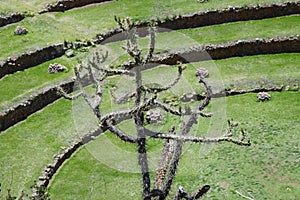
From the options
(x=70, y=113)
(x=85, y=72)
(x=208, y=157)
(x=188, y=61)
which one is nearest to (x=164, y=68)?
(x=188, y=61)

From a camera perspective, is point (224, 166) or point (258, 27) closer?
point (224, 166)

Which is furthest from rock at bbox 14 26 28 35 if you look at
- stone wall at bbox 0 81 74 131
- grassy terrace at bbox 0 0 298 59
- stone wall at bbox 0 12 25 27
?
stone wall at bbox 0 81 74 131

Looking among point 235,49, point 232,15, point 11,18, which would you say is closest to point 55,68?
point 11,18

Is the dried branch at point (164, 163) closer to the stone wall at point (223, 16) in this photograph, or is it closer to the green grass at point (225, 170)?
the green grass at point (225, 170)

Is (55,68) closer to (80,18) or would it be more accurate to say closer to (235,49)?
(80,18)

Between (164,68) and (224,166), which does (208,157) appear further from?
(164,68)

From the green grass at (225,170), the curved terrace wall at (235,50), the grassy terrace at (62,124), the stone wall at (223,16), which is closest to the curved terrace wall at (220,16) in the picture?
the stone wall at (223,16)
